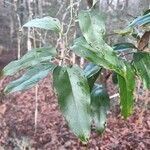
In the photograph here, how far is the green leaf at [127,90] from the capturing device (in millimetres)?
766

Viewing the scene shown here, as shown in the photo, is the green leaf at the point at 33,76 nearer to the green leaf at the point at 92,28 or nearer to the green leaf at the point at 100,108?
the green leaf at the point at 92,28

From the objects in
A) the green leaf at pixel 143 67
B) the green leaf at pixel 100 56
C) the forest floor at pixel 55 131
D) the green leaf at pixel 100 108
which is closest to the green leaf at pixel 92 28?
the green leaf at pixel 100 56

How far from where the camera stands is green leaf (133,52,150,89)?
31.7 inches

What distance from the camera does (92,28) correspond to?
28.3 inches

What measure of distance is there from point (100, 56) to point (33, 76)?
15cm

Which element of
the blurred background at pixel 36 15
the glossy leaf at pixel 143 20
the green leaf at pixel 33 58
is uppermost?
the glossy leaf at pixel 143 20

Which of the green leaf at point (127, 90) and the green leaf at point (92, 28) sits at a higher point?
the green leaf at point (92, 28)

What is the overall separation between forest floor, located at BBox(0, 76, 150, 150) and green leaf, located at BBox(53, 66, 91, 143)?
118 inches

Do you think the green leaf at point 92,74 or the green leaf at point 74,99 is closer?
the green leaf at point 74,99

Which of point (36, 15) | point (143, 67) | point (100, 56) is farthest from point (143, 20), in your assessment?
point (36, 15)

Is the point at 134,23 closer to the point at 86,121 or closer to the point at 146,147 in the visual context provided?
the point at 86,121

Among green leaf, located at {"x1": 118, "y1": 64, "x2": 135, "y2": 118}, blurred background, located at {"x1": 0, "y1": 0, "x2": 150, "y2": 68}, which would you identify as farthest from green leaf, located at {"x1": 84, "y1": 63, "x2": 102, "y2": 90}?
blurred background, located at {"x1": 0, "y1": 0, "x2": 150, "y2": 68}

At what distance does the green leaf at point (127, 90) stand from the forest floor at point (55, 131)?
2889mm

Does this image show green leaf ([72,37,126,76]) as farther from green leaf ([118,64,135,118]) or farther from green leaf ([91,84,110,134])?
green leaf ([91,84,110,134])
